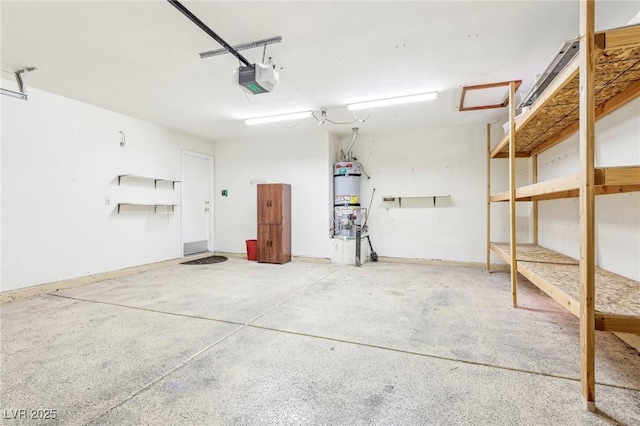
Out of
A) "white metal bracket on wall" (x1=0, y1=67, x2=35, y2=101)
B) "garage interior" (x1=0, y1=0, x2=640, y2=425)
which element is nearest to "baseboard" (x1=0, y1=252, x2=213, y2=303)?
"garage interior" (x1=0, y1=0, x2=640, y2=425)

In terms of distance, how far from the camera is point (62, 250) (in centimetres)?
387

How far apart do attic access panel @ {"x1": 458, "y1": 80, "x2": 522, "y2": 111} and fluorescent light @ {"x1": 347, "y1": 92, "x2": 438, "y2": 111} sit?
429 mm

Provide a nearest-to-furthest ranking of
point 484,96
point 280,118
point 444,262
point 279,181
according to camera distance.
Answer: point 484,96
point 280,118
point 444,262
point 279,181

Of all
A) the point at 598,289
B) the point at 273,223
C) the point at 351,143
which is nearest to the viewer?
the point at 598,289

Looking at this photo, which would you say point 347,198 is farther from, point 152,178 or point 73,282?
point 73,282

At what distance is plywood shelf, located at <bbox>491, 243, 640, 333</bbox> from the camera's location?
145cm

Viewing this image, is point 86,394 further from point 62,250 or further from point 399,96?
point 399,96

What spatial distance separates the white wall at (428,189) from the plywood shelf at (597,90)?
168 centimetres

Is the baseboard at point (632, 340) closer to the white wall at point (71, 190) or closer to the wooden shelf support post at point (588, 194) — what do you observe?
the wooden shelf support post at point (588, 194)

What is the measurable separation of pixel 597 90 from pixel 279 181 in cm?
499

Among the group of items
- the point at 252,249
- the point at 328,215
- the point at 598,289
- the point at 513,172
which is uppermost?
the point at 513,172

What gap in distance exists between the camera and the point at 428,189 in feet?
18.2

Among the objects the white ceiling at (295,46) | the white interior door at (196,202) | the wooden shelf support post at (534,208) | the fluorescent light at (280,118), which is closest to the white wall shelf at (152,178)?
the white interior door at (196,202)

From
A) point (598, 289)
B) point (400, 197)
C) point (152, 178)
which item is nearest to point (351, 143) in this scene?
point (400, 197)
